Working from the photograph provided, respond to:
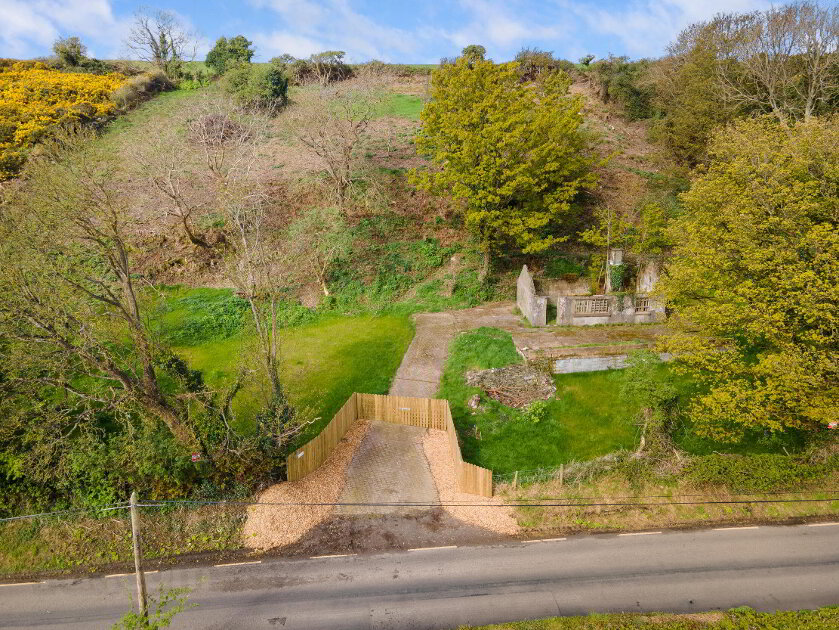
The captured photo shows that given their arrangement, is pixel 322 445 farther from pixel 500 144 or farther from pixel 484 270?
pixel 500 144

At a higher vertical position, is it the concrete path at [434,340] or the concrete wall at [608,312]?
the concrete wall at [608,312]

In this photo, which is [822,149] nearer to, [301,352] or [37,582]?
[301,352]

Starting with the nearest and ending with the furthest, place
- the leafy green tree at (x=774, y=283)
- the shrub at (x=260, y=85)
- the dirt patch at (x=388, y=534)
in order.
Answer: the leafy green tree at (x=774, y=283) < the dirt patch at (x=388, y=534) < the shrub at (x=260, y=85)

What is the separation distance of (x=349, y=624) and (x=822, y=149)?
2230cm

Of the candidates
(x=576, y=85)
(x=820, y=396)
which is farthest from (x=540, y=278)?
(x=576, y=85)

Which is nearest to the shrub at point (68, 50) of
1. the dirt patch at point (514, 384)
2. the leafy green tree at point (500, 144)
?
the leafy green tree at point (500, 144)

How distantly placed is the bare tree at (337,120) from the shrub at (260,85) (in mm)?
8973

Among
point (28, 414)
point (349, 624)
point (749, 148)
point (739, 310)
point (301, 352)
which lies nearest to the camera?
point (349, 624)

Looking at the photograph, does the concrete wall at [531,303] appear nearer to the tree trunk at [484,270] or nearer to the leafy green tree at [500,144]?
the leafy green tree at [500,144]

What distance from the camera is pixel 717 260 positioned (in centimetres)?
1878

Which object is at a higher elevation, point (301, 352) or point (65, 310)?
point (65, 310)

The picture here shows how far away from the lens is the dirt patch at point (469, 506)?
1808 centimetres

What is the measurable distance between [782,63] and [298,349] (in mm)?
35157

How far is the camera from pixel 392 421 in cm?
2384
